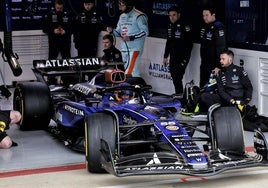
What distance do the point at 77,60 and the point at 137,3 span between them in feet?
→ 15.6

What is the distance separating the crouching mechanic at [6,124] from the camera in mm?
10438

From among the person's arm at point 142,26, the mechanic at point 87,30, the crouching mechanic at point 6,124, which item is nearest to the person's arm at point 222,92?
the crouching mechanic at point 6,124

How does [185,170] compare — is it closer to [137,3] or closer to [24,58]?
[137,3]

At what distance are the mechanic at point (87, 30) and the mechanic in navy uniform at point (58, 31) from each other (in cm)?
24

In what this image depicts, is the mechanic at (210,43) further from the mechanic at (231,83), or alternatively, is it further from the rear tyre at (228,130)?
the rear tyre at (228,130)

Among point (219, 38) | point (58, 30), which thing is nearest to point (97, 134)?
point (219, 38)

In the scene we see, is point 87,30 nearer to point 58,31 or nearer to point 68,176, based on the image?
point 58,31

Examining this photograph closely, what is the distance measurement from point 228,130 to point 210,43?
4065mm

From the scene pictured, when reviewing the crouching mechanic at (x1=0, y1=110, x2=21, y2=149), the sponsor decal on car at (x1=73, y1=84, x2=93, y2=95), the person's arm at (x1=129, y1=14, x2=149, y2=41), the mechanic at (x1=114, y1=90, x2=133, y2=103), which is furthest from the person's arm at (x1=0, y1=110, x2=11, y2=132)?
the person's arm at (x1=129, y1=14, x2=149, y2=41)

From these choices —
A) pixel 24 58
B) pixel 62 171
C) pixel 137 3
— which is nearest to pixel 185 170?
pixel 62 171

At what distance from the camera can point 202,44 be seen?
43.2 feet

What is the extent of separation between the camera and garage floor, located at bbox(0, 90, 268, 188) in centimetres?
864

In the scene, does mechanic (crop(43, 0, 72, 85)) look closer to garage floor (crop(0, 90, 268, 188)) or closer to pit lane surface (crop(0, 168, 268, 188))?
garage floor (crop(0, 90, 268, 188))

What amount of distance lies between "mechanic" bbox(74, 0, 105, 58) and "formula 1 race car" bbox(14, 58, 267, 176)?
18.4 ft
